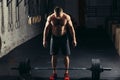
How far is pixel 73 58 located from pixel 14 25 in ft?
11.7

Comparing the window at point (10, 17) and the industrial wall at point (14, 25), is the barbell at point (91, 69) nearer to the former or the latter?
the industrial wall at point (14, 25)

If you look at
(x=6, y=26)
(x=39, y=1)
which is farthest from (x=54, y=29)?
(x=39, y=1)

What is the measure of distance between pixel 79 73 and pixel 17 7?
6271mm

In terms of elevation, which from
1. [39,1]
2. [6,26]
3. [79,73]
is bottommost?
[79,73]

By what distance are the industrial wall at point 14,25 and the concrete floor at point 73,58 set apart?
1.02 ft

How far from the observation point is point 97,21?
2225cm

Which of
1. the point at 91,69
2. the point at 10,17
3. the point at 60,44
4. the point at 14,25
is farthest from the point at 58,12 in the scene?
the point at 14,25

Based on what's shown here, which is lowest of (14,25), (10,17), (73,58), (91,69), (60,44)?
(73,58)

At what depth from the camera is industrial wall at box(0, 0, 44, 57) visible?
38.3 ft

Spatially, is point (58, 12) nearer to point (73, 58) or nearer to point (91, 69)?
point (91, 69)

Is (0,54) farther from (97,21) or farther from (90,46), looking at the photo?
(97,21)

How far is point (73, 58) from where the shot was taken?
1112 cm

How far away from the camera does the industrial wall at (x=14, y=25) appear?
38.3 ft

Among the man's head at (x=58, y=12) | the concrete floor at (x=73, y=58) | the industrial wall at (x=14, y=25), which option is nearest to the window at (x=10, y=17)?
the industrial wall at (x=14, y=25)
